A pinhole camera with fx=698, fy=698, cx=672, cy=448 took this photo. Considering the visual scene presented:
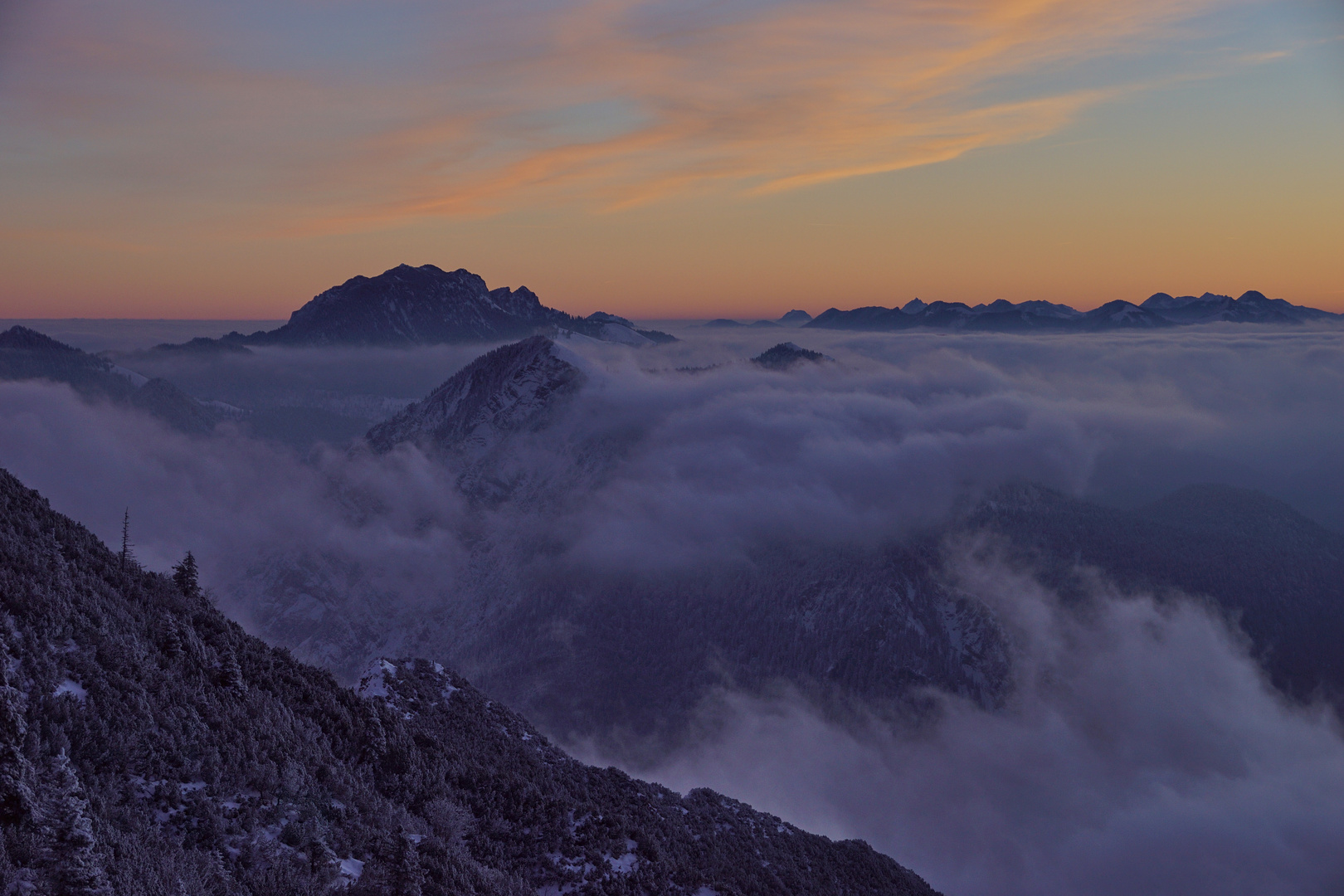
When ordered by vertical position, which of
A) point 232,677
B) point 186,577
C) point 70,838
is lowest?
point 232,677

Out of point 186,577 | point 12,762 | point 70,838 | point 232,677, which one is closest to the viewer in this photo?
point 70,838

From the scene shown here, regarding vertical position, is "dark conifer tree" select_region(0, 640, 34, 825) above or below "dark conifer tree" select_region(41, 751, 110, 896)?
above

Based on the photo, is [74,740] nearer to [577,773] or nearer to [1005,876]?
[577,773]

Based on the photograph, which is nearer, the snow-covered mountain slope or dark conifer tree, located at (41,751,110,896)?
dark conifer tree, located at (41,751,110,896)

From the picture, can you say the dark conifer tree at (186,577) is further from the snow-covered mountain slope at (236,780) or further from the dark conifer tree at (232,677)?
the dark conifer tree at (232,677)

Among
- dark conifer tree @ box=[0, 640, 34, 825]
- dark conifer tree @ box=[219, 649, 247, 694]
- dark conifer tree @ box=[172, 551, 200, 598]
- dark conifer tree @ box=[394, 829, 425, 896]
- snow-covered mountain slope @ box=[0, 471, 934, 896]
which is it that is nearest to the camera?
dark conifer tree @ box=[0, 640, 34, 825]

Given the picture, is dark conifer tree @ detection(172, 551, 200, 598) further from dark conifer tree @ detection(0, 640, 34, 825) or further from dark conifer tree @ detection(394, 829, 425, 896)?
dark conifer tree @ detection(394, 829, 425, 896)

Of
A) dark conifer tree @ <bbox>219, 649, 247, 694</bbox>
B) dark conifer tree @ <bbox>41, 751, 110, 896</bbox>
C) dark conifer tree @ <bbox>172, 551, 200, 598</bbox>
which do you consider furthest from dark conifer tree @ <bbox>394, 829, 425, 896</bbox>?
dark conifer tree @ <bbox>172, 551, 200, 598</bbox>

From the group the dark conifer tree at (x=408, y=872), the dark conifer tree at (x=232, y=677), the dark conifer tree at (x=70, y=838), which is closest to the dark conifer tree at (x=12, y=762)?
the dark conifer tree at (x=70, y=838)

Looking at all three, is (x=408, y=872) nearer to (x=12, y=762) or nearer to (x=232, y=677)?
(x=232, y=677)

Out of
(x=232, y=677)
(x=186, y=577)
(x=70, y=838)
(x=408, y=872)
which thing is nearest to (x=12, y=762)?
(x=70, y=838)

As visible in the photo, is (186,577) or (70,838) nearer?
(70,838)

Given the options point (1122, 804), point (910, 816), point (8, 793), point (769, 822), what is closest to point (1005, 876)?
point (910, 816)

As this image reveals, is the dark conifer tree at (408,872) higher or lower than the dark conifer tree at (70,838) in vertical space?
lower
